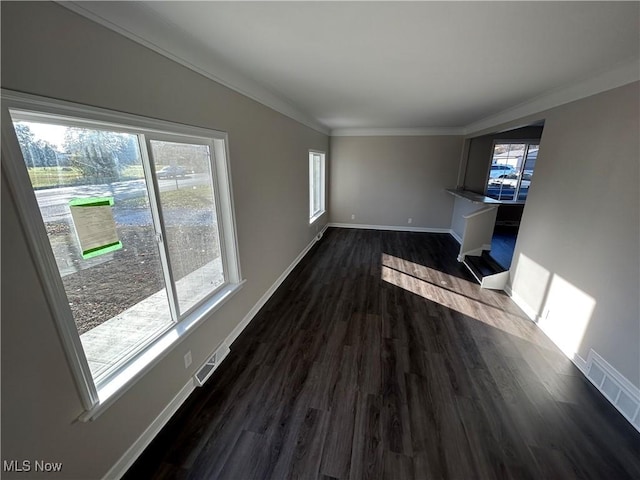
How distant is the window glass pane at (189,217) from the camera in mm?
1829

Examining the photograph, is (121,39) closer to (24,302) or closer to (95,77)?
(95,77)

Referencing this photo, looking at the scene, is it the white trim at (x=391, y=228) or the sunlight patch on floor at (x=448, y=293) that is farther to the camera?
the white trim at (x=391, y=228)

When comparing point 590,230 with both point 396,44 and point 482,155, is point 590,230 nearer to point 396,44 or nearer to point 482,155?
point 396,44

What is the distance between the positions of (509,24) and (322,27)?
3.41 ft

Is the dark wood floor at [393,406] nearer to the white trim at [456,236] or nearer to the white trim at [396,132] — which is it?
the white trim at [456,236]

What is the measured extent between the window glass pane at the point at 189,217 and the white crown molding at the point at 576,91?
3.39 meters

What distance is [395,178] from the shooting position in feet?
21.4

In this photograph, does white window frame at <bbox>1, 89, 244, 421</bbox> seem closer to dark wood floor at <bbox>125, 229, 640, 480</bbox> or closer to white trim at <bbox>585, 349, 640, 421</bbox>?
dark wood floor at <bbox>125, 229, 640, 480</bbox>

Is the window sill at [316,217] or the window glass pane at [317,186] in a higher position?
the window glass pane at [317,186]

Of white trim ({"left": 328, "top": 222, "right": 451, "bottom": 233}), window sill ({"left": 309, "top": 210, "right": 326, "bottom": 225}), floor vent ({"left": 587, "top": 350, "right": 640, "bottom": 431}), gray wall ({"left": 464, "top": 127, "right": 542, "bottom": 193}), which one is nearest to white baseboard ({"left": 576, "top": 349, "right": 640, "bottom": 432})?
floor vent ({"left": 587, "top": 350, "right": 640, "bottom": 431})

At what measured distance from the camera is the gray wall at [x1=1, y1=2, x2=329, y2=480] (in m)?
0.96

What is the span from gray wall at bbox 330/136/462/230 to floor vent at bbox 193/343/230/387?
5224mm

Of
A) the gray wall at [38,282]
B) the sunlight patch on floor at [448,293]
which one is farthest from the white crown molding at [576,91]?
the gray wall at [38,282]

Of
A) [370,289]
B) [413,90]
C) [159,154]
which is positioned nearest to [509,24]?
[413,90]
